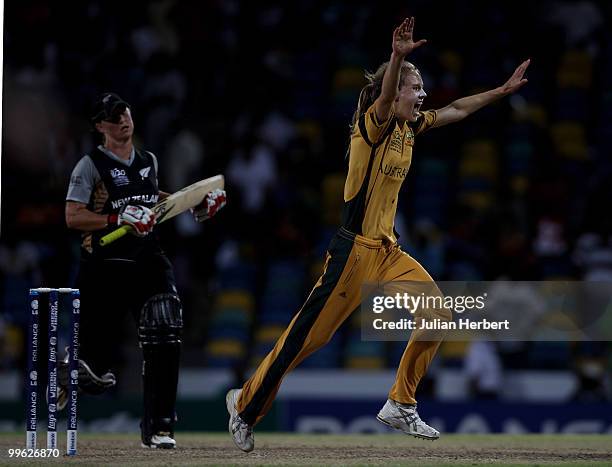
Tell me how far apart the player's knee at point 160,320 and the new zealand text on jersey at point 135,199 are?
58 cm

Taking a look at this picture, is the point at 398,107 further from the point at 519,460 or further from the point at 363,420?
the point at 363,420

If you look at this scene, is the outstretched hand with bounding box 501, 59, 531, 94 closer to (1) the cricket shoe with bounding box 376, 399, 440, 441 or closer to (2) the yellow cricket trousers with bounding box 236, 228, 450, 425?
(2) the yellow cricket trousers with bounding box 236, 228, 450, 425

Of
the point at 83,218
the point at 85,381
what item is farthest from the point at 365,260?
the point at 85,381

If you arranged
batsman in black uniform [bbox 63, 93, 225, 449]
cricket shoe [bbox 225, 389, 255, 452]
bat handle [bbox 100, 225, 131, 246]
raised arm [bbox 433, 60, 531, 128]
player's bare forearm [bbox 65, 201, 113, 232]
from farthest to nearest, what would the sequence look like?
raised arm [bbox 433, 60, 531, 128]
batsman in black uniform [bbox 63, 93, 225, 449]
player's bare forearm [bbox 65, 201, 113, 232]
bat handle [bbox 100, 225, 131, 246]
cricket shoe [bbox 225, 389, 255, 452]

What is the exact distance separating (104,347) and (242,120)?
296 inches

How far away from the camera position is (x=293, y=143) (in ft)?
48.1

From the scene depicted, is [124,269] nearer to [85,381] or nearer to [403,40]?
[85,381]

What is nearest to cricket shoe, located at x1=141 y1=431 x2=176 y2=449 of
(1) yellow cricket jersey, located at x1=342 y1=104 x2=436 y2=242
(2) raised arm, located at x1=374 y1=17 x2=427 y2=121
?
(1) yellow cricket jersey, located at x1=342 y1=104 x2=436 y2=242

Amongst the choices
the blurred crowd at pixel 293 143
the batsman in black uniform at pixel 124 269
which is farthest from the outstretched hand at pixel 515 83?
the blurred crowd at pixel 293 143

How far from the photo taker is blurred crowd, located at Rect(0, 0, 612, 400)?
1316 cm

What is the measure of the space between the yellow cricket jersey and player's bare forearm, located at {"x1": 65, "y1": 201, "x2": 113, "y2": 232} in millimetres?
1440

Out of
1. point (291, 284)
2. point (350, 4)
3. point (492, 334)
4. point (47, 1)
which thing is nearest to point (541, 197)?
point (492, 334)

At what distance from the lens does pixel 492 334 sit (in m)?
12.5

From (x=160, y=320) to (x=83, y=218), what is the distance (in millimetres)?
762
